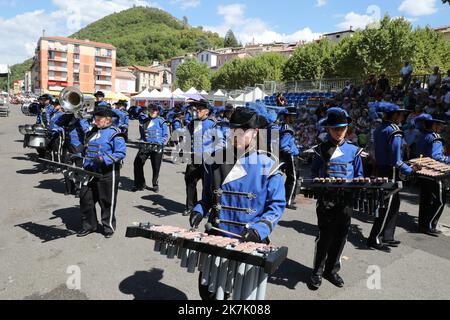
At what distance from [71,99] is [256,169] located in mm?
6329

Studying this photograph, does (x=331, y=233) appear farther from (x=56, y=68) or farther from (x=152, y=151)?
(x=56, y=68)

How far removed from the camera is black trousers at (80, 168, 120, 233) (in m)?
5.84

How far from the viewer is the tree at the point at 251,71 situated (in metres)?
59.2

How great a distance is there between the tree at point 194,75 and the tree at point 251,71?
9566mm

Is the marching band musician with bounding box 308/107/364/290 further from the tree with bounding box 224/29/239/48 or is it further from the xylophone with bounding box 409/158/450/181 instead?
the tree with bounding box 224/29/239/48

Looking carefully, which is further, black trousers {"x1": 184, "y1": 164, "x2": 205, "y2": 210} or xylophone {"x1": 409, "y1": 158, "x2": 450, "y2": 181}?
black trousers {"x1": 184, "y1": 164, "x2": 205, "y2": 210}

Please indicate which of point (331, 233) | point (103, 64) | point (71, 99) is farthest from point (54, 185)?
point (103, 64)

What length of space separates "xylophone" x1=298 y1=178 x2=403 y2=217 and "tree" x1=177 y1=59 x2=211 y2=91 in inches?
2910

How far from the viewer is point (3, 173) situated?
10281 millimetres

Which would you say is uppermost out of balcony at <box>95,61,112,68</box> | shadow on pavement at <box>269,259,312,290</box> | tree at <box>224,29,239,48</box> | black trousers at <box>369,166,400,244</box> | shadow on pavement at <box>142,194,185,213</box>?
tree at <box>224,29,239,48</box>

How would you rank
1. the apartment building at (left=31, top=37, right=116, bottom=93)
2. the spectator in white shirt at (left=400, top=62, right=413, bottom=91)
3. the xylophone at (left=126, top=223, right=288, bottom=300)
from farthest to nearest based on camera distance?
the apartment building at (left=31, top=37, right=116, bottom=93), the spectator in white shirt at (left=400, top=62, right=413, bottom=91), the xylophone at (left=126, top=223, right=288, bottom=300)

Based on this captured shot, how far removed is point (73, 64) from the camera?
4060 inches

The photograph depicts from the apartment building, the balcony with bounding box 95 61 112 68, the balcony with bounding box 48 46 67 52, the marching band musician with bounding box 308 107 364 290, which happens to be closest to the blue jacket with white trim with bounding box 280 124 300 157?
the marching band musician with bounding box 308 107 364 290

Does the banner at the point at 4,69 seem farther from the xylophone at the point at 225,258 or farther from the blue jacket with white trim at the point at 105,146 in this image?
the xylophone at the point at 225,258
